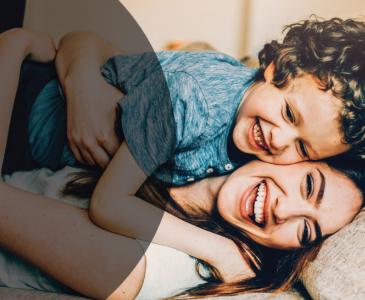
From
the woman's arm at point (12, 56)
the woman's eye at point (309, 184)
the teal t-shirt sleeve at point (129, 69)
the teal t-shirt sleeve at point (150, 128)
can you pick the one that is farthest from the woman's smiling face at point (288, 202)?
the woman's arm at point (12, 56)

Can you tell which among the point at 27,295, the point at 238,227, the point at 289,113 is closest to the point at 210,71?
the point at 289,113

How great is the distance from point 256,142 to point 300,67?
131 millimetres

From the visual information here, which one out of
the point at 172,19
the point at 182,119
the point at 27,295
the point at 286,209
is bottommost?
the point at 27,295

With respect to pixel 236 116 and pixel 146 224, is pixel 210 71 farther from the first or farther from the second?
pixel 146 224

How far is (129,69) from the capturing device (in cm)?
74

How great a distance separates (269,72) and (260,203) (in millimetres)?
208

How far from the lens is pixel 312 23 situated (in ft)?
2.36

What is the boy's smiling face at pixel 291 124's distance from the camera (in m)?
0.62

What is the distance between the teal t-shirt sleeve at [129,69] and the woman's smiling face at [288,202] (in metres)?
0.22

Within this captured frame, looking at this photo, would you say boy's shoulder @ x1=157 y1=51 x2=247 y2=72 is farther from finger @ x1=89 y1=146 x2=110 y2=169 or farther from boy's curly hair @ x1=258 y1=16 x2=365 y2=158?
finger @ x1=89 y1=146 x2=110 y2=169

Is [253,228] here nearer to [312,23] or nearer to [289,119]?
[289,119]

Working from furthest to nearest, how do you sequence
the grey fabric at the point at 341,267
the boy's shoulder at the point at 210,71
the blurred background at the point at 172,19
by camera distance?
the blurred background at the point at 172,19 → the boy's shoulder at the point at 210,71 → the grey fabric at the point at 341,267

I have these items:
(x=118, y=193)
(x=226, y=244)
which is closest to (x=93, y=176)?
(x=118, y=193)

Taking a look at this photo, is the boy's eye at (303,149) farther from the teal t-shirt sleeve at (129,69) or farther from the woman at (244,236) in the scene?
the teal t-shirt sleeve at (129,69)
